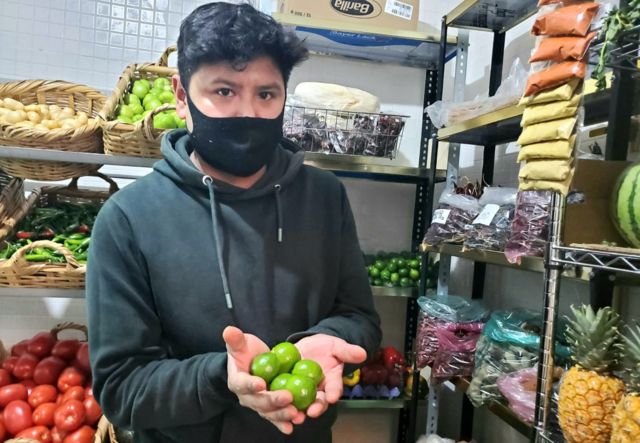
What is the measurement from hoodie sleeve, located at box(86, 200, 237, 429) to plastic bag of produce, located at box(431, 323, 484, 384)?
1090mm

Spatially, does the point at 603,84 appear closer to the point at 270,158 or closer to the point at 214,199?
the point at 270,158

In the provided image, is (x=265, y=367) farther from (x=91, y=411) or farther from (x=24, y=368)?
(x=24, y=368)

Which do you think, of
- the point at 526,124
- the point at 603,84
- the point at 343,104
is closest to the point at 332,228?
the point at 526,124

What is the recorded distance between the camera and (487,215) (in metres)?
1.69

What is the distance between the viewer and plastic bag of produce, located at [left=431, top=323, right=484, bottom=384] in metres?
1.86

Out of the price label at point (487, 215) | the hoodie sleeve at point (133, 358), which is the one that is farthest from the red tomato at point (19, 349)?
the price label at point (487, 215)

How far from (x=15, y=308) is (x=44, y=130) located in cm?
103

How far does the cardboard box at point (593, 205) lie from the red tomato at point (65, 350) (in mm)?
2033

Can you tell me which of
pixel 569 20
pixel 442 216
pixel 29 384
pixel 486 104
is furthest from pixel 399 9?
pixel 29 384

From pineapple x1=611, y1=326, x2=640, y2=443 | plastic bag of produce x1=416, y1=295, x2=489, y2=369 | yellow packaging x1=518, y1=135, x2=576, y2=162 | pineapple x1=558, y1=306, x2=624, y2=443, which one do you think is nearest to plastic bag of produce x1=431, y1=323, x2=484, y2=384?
plastic bag of produce x1=416, y1=295, x2=489, y2=369

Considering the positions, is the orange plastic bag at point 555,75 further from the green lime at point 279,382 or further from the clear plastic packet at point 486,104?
the green lime at point 279,382

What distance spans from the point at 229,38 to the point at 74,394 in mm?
1607

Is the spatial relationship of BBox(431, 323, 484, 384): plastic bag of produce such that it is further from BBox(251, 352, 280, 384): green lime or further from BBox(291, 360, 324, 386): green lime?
BBox(251, 352, 280, 384): green lime

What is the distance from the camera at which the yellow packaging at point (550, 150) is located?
3.18 ft
